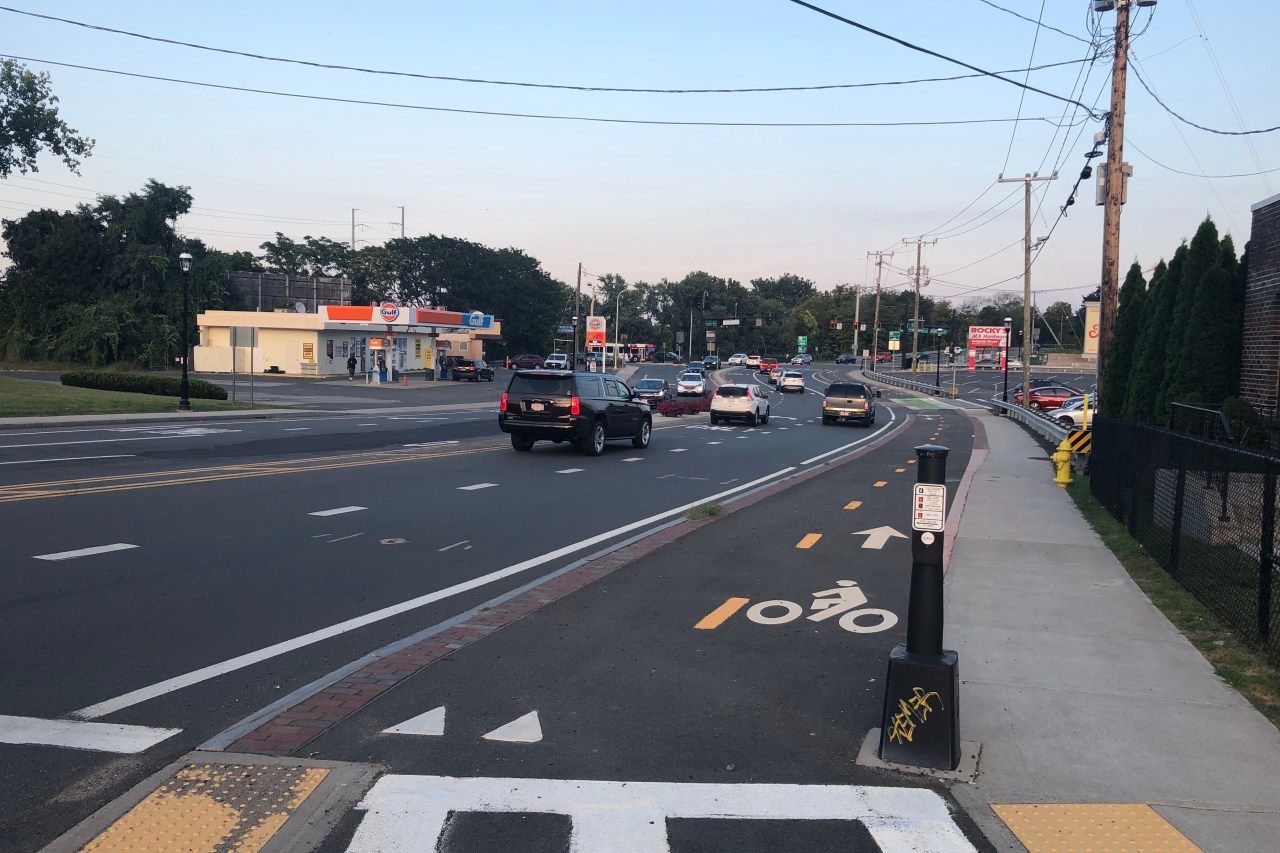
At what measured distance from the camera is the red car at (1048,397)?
165ft

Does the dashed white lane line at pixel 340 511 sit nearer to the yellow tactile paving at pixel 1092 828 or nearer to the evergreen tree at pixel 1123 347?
the yellow tactile paving at pixel 1092 828

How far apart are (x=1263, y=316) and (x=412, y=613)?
44.1 ft

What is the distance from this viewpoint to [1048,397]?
2036 inches

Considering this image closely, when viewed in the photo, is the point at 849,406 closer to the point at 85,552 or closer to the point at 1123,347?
the point at 1123,347

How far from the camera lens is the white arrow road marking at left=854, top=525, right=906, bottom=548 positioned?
→ 1145cm

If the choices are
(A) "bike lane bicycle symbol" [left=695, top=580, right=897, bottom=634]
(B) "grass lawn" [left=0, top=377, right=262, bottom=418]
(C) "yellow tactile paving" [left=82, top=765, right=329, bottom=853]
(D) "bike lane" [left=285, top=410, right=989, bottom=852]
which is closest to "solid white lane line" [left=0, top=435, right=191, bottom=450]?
(B) "grass lawn" [left=0, top=377, right=262, bottom=418]

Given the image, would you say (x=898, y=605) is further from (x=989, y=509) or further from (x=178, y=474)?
(x=178, y=474)

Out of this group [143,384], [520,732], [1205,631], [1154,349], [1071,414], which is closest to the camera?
[520,732]

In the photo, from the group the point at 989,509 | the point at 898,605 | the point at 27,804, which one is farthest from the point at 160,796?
the point at 989,509

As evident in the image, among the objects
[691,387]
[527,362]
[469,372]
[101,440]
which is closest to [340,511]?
[101,440]

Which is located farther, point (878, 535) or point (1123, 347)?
point (1123, 347)

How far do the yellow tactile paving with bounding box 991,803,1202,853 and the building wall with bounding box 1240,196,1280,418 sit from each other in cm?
1179

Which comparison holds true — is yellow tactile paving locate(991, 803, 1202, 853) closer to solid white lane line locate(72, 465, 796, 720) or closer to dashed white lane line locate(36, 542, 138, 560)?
solid white lane line locate(72, 465, 796, 720)

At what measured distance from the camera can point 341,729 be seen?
17.5 ft
